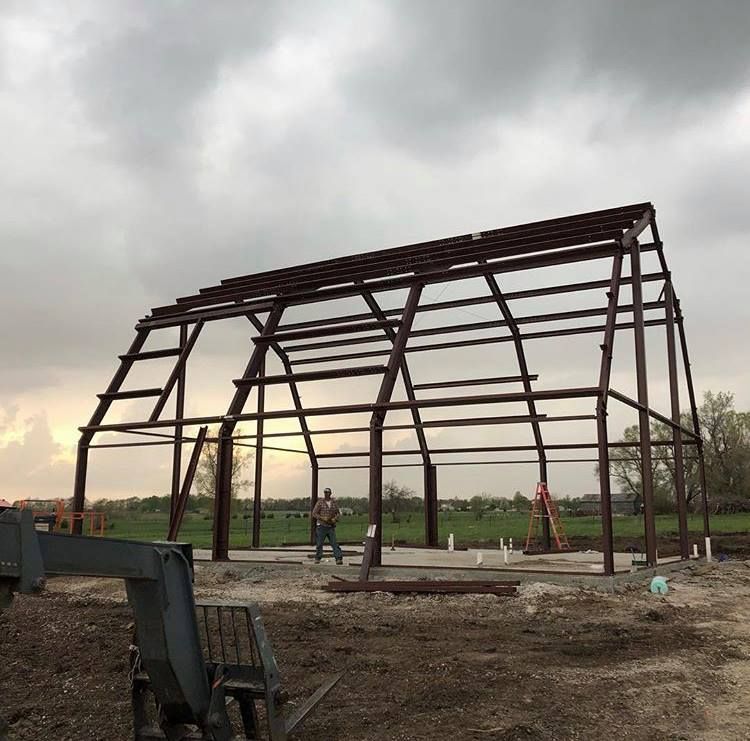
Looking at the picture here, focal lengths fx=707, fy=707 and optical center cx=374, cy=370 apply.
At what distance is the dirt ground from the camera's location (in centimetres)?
539

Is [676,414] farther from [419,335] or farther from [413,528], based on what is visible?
[413,528]

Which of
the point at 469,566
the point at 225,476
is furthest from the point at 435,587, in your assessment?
the point at 225,476

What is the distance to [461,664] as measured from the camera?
6957mm

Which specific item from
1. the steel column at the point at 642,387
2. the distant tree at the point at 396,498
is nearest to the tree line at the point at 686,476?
the distant tree at the point at 396,498

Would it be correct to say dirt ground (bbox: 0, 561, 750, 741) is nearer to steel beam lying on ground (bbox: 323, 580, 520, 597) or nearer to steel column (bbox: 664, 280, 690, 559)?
steel beam lying on ground (bbox: 323, 580, 520, 597)

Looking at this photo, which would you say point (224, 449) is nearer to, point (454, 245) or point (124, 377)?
point (124, 377)

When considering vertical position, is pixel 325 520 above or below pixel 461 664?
above

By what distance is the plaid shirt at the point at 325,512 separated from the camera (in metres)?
15.0

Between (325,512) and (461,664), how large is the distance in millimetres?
8312

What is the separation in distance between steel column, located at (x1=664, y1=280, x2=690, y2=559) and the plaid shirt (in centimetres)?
770

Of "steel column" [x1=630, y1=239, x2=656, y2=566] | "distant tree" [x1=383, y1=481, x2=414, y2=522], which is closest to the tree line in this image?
"distant tree" [x1=383, y1=481, x2=414, y2=522]

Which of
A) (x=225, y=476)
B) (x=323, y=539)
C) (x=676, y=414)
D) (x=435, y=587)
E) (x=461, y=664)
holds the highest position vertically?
(x=676, y=414)

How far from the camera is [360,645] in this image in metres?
8.04

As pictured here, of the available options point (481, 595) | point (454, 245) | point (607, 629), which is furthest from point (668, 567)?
point (454, 245)
